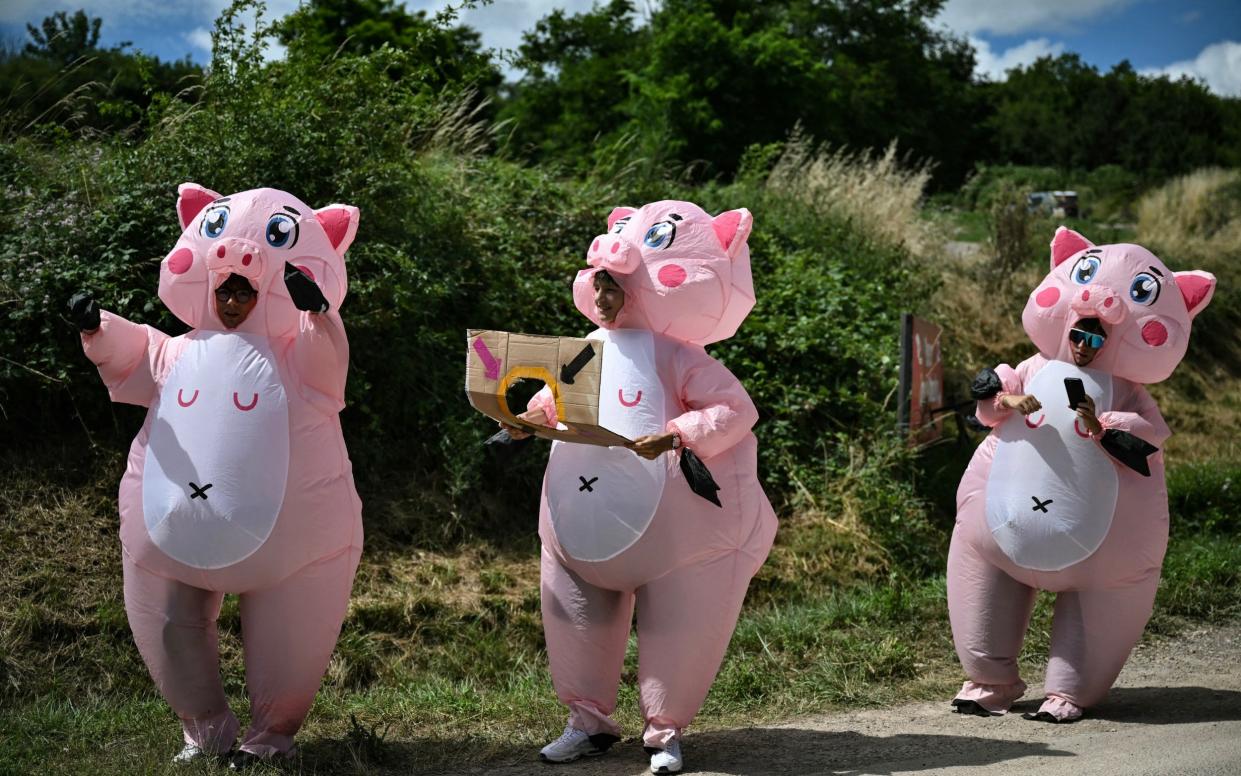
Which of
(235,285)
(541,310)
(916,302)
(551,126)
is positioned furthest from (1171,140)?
(235,285)

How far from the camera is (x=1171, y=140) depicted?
31547 mm

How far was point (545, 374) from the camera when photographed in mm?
4766

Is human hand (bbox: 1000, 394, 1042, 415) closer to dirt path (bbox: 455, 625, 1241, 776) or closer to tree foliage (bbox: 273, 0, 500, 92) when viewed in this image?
dirt path (bbox: 455, 625, 1241, 776)

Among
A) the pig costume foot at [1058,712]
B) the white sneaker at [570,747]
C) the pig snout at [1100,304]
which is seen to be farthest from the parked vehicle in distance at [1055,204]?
the white sneaker at [570,747]

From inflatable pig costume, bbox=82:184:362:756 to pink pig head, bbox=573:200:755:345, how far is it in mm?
1093

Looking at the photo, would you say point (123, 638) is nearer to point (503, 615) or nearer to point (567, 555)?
point (503, 615)

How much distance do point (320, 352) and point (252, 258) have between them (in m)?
0.42

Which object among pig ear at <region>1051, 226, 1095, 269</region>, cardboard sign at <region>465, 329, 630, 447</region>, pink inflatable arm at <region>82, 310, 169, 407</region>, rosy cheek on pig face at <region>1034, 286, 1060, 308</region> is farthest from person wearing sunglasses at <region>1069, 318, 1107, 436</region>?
pink inflatable arm at <region>82, 310, 169, 407</region>

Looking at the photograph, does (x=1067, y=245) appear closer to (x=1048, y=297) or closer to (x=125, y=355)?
(x=1048, y=297)

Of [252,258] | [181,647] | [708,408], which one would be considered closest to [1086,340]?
[708,408]

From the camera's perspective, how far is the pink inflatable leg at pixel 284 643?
4.66 m

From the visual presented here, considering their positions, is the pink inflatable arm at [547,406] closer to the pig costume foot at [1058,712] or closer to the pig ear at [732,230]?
the pig ear at [732,230]

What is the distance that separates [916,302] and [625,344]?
647 centimetres

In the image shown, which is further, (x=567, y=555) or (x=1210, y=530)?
(x=1210, y=530)
